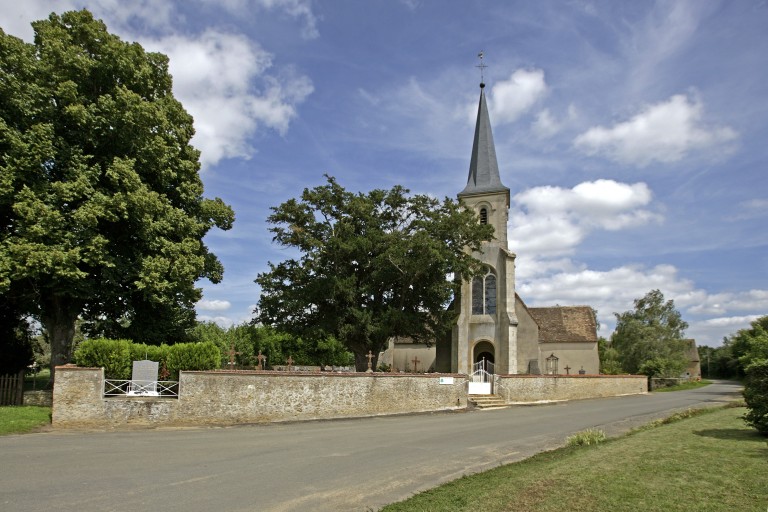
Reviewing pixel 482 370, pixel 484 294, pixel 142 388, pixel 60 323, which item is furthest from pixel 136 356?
pixel 484 294

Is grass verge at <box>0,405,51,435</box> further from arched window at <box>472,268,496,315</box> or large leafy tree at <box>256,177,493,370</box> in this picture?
arched window at <box>472,268,496,315</box>

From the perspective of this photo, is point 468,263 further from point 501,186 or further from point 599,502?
point 599,502

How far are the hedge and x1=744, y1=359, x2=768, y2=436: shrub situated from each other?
1697 centimetres

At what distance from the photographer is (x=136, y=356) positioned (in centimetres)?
1862

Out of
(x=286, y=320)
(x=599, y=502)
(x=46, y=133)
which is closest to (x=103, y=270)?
(x=46, y=133)

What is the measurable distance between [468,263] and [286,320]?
11.3 m

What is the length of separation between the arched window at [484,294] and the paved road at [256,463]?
1752cm

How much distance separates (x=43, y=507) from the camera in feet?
25.8

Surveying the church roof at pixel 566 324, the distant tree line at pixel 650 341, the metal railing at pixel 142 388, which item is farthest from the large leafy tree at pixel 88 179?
the distant tree line at pixel 650 341

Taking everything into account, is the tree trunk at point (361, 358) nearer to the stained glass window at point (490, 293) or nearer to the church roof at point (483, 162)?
the stained glass window at point (490, 293)

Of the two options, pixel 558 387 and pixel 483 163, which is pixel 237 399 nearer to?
pixel 558 387

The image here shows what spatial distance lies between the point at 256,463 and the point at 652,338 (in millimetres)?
48188

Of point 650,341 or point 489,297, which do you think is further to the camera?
point 650,341

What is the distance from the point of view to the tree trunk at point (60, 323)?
2122 centimetres
